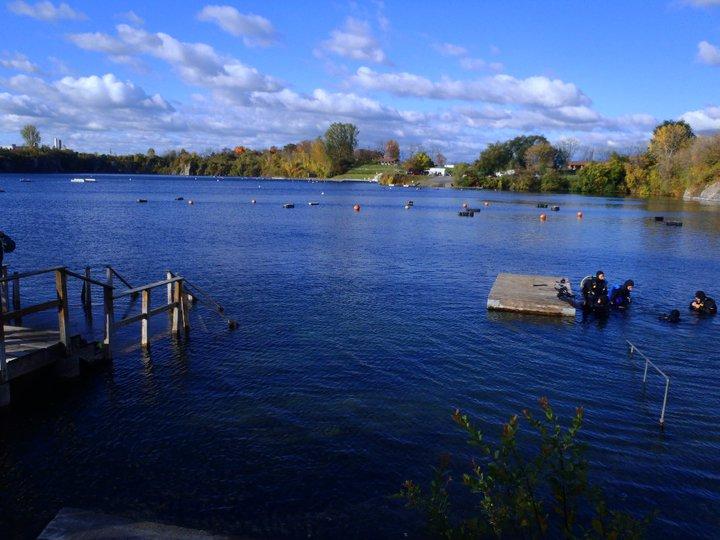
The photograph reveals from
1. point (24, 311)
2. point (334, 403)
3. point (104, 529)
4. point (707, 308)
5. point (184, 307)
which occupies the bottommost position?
point (334, 403)

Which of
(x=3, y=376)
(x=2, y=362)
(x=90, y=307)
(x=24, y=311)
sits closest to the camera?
(x=2, y=362)

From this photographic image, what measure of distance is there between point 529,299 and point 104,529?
72.1ft

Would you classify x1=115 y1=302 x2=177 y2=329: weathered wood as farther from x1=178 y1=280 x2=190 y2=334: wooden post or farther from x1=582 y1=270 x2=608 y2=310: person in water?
x1=582 y1=270 x2=608 y2=310: person in water

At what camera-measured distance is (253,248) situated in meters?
47.0

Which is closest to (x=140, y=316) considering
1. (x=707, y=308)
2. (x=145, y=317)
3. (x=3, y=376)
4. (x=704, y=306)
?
(x=145, y=317)

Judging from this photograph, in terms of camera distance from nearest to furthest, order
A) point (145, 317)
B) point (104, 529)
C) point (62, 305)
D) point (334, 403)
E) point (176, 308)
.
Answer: point (104, 529), point (334, 403), point (62, 305), point (145, 317), point (176, 308)

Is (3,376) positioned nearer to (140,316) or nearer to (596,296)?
(140,316)

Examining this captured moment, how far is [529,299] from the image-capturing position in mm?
26922

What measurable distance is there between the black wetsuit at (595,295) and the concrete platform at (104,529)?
22.7m

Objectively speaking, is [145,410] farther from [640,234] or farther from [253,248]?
[640,234]

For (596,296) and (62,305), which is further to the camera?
(596,296)

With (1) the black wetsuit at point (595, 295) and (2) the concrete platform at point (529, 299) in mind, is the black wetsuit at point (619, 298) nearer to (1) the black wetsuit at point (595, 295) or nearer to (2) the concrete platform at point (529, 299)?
(1) the black wetsuit at point (595, 295)

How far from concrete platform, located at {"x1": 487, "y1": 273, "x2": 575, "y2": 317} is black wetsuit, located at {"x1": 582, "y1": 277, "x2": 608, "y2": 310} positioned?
50.5 inches

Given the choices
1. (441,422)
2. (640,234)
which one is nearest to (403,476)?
(441,422)
